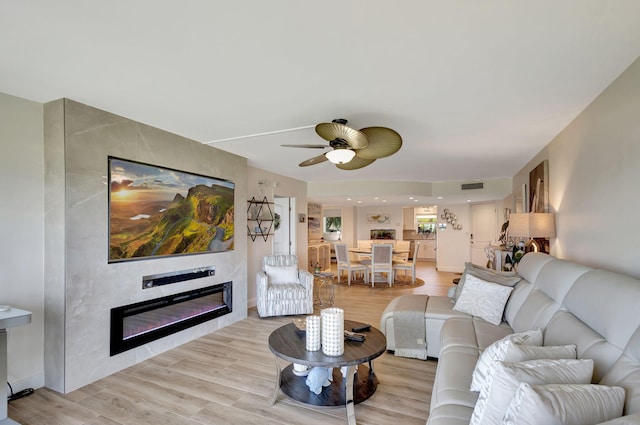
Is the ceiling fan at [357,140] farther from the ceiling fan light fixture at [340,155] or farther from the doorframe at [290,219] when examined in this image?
the doorframe at [290,219]

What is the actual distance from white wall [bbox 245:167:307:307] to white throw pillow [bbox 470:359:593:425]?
12.9 feet

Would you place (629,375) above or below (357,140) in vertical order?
below

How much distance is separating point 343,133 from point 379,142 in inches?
15.2

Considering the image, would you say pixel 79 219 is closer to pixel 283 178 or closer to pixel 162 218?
pixel 162 218

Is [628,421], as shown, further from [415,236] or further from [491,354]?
[415,236]

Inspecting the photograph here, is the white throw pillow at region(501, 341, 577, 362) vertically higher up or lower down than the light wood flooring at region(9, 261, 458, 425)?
higher up

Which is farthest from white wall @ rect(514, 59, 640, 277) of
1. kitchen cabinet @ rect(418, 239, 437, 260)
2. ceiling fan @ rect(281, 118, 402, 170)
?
kitchen cabinet @ rect(418, 239, 437, 260)

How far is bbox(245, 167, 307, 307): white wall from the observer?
17.9 feet

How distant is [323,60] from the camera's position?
2043 mm

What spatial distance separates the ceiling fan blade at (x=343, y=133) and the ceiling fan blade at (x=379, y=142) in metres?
0.09

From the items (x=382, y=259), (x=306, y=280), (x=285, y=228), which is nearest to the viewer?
(x=306, y=280)

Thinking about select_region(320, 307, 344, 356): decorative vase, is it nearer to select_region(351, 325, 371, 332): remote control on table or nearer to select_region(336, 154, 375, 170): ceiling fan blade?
select_region(351, 325, 371, 332): remote control on table

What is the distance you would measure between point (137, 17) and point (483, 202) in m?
9.12

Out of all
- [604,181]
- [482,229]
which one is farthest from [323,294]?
[482,229]
